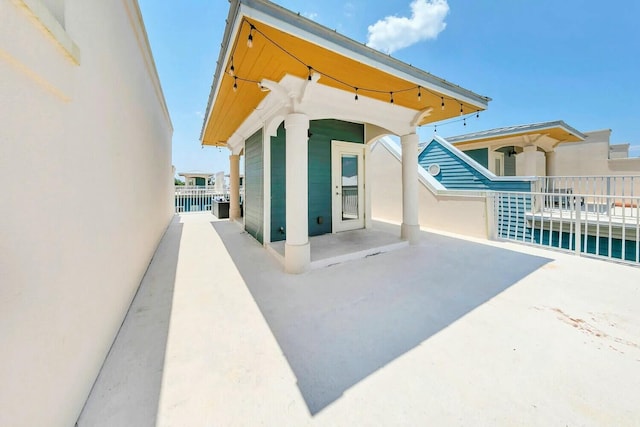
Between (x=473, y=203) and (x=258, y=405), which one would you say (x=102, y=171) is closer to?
(x=258, y=405)

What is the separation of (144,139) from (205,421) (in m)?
3.70

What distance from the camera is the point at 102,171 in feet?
5.61

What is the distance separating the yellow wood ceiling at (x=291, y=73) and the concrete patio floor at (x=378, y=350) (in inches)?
103

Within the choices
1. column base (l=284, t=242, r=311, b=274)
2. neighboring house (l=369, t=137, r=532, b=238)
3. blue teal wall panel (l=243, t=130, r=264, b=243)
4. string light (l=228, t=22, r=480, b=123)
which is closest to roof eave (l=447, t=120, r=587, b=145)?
neighboring house (l=369, t=137, r=532, b=238)

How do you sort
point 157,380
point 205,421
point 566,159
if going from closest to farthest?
point 205,421, point 157,380, point 566,159

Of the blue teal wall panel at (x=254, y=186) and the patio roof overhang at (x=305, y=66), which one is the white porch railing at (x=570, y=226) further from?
the blue teal wall panel at (x=254, y=186)

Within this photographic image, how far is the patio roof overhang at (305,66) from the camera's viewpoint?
6.77ft

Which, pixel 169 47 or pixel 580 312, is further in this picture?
pixel 169 47

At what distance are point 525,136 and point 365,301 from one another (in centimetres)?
860

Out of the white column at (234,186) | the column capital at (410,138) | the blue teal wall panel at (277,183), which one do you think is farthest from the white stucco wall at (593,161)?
the white column at (234,186)

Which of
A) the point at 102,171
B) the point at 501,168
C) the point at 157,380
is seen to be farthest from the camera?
the point at 501,168

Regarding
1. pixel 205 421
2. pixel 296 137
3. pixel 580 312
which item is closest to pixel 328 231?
pixel 296 137

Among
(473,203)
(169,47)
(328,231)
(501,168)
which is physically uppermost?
(169,47)

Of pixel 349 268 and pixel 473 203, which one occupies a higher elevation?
pixel 473 203
